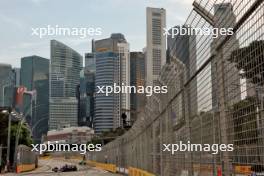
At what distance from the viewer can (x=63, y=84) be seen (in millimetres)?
162375

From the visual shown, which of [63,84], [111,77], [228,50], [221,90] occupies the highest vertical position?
[63,84]

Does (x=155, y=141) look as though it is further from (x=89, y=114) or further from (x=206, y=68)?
(x=89, y=114)

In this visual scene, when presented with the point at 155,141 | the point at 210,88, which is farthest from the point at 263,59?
the point at 155,141

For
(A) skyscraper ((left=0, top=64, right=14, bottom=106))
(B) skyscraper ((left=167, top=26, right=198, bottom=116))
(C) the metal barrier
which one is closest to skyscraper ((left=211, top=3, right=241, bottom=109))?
(C) the metal barrier

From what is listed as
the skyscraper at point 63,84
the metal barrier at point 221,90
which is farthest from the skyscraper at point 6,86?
the metal barrier at point 221,90

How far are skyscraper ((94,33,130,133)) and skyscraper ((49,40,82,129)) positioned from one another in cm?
2250

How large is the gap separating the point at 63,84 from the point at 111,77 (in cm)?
7097

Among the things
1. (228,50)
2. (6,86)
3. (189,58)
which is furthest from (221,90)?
(6,86)

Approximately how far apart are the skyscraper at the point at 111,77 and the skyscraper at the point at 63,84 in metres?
22.5

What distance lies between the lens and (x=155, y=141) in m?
14.9

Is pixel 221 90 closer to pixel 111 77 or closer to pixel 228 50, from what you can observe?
pixel 228 50

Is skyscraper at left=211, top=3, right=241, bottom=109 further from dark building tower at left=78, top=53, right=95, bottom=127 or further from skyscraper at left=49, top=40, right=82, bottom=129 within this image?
dark building tower at left=78, top=53, right=95, bottom=127

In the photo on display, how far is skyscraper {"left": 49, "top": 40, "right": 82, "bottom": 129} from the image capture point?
147 metres

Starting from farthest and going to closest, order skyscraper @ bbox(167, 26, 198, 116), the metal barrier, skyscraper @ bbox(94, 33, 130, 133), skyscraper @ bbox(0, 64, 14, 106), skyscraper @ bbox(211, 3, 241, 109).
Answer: skyscraper @ bbox(0, 64, 14, 106) → skyscraper @ bbox(94, 33, 130, 133) → skyscraper @ bbox(167, 26, 198, 116) → skyscraper @ bbox(211, 3, 241, 109) → the metal barrier
